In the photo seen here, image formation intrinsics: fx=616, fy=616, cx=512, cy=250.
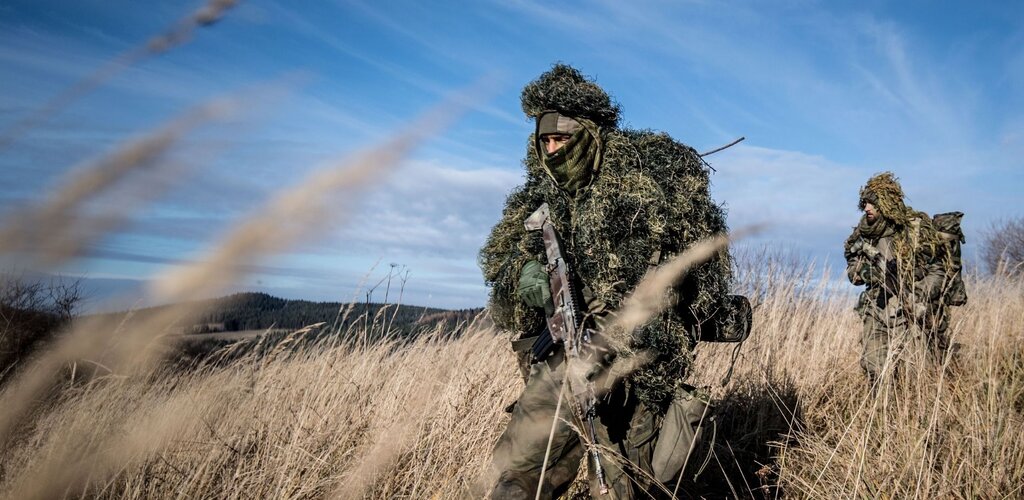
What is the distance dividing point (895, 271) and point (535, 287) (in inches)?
155

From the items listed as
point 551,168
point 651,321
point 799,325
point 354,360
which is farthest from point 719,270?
point 799,325

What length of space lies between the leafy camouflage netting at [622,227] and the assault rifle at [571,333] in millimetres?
142

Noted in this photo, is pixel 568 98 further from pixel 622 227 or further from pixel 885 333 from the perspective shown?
pixel 885 333

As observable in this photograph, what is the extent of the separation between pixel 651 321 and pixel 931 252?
3.73 meters

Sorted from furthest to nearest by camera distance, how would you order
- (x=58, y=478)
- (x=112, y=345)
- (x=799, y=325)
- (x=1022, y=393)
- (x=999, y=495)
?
(x=799, y=325)
(x=1022, y=393)
(x=999, y=495)
(x=58, y=478)
(x=112, y=345)

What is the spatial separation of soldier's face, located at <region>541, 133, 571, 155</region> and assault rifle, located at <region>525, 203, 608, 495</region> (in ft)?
1.29

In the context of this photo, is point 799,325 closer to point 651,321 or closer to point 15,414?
point 651,321

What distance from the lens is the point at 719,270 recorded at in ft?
8.90

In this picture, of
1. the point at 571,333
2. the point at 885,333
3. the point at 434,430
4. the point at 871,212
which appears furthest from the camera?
the point at 871,212

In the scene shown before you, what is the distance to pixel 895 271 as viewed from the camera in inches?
199

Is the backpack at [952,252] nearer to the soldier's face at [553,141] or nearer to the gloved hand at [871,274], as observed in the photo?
the gloved hand at [871,274]

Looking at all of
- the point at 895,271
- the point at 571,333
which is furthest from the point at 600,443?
the point at 895,271

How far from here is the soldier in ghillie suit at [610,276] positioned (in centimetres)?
250

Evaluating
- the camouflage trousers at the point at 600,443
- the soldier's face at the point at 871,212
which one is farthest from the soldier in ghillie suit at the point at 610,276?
the soldier's face at the point at 871,212
